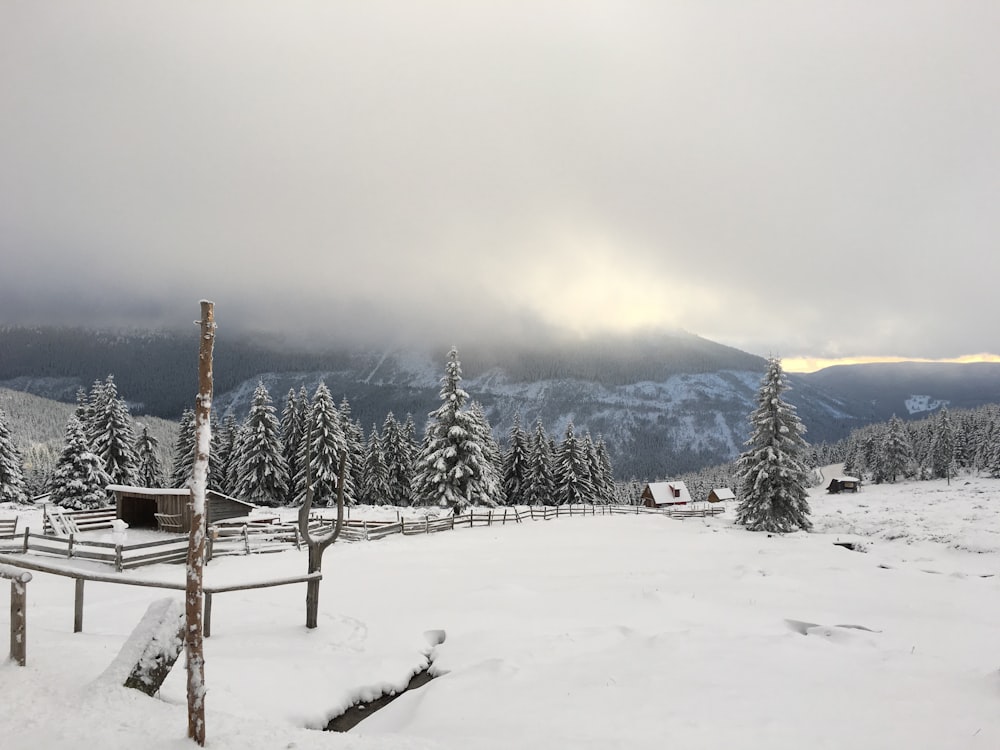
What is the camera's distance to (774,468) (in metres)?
34.9

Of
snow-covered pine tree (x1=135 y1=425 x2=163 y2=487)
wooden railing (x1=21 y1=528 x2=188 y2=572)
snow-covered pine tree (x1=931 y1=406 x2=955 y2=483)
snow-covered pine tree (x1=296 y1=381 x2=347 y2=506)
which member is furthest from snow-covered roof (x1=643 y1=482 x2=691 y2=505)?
wooden railing (x1=21 y1=528 x2=188 y2=572)

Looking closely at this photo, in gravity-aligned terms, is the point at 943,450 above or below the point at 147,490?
below

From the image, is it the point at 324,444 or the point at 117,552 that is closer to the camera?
the point at 117,552

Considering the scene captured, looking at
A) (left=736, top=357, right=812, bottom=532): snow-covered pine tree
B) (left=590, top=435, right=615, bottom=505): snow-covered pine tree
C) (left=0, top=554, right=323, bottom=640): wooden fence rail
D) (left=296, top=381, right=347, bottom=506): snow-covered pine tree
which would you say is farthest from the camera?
(left=590, top=435, right=615, bottom=505): snow-covered pine tree

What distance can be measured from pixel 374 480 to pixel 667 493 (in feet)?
145

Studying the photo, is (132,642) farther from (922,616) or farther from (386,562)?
(922,616)

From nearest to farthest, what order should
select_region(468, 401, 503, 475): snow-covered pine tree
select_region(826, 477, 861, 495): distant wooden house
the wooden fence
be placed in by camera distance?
1. the wooden fence
2. select_region(468, 401, 503, 475): snow-covered pine tree
3. select_region(826, 477, 861, 495): distant wooden house

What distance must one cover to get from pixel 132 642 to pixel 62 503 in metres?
46.6

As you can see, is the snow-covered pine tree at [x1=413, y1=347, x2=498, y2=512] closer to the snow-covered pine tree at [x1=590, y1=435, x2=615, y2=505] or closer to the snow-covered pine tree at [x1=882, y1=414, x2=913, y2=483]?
the snow-covered pine tree at [x1=590, y1=435, x2=615, y2=505]

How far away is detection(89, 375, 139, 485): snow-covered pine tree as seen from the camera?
43719 millimetres

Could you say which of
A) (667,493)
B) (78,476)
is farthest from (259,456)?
(667,493)

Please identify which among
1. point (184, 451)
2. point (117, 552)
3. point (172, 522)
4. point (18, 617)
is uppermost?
point (18, 617)

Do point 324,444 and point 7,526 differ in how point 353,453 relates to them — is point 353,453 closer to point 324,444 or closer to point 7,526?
point 324,444

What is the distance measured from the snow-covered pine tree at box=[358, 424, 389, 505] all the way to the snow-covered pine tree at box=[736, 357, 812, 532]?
35.5m
